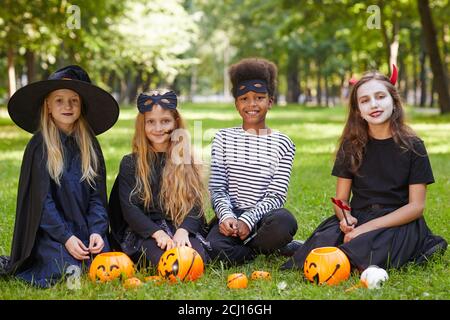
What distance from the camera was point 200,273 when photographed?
4.95m

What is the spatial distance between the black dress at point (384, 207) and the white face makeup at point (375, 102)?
0.24m

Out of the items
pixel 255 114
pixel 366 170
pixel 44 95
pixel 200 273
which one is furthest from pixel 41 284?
pixel 366 170

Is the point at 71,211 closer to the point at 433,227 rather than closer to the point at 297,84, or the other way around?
the point at 433,227

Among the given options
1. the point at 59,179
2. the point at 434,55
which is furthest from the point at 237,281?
the point at 434,55

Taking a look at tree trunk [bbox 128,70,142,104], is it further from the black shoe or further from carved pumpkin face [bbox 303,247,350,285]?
carved pumpkin face [bbox 303,247,350,285]

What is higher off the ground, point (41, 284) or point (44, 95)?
point (44, 95)

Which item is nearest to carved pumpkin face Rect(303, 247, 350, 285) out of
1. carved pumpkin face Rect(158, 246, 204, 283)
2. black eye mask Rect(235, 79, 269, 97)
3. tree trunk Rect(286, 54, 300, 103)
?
carved pumpkin face Rect(158, 246, 204, 283)

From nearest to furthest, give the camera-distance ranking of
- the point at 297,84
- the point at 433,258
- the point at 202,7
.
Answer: the point at 433,258
the point at 297,84
the point at 202,7

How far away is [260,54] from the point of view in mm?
44875

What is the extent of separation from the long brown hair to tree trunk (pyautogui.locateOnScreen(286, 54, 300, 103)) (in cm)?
3897

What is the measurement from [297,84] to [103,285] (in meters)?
49.1

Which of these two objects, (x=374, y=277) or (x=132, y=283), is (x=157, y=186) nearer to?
(x=132, y=283)

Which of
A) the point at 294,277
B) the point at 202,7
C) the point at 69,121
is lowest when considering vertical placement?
the point at 294,277
